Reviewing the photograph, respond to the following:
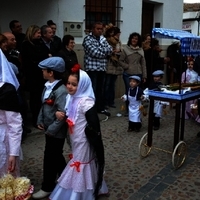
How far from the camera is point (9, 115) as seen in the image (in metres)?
2.62

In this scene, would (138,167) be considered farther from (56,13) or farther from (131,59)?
(56,13)

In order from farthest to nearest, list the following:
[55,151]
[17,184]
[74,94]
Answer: [55,151] < [74,94] < [17,184]

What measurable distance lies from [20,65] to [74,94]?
8.69ft

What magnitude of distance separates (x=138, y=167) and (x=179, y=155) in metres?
0.61

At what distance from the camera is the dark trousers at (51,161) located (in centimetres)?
342

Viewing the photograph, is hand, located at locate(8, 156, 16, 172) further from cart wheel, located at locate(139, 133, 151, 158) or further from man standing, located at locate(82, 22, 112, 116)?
man standing, located at locate(82, 22, 112, 116)

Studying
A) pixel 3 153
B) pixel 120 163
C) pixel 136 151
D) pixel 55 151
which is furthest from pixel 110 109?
pixel 3 153

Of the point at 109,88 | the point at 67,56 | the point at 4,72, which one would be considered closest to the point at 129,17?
the point at 109,88

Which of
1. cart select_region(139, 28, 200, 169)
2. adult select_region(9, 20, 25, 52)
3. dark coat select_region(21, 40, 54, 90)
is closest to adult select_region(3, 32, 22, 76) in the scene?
dark coat select_region(21, 40, 54, 90)

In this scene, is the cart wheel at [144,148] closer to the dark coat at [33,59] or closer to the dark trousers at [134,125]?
the dark trousers at [134,125]

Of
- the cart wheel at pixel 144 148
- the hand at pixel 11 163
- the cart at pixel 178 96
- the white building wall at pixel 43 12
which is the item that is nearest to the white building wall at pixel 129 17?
Answer: the white building wall at pixel 43 12

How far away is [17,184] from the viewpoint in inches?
102

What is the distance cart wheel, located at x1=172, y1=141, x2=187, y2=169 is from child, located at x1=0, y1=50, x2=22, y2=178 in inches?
96.5

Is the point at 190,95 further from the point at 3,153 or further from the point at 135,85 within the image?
the point at 3,153
